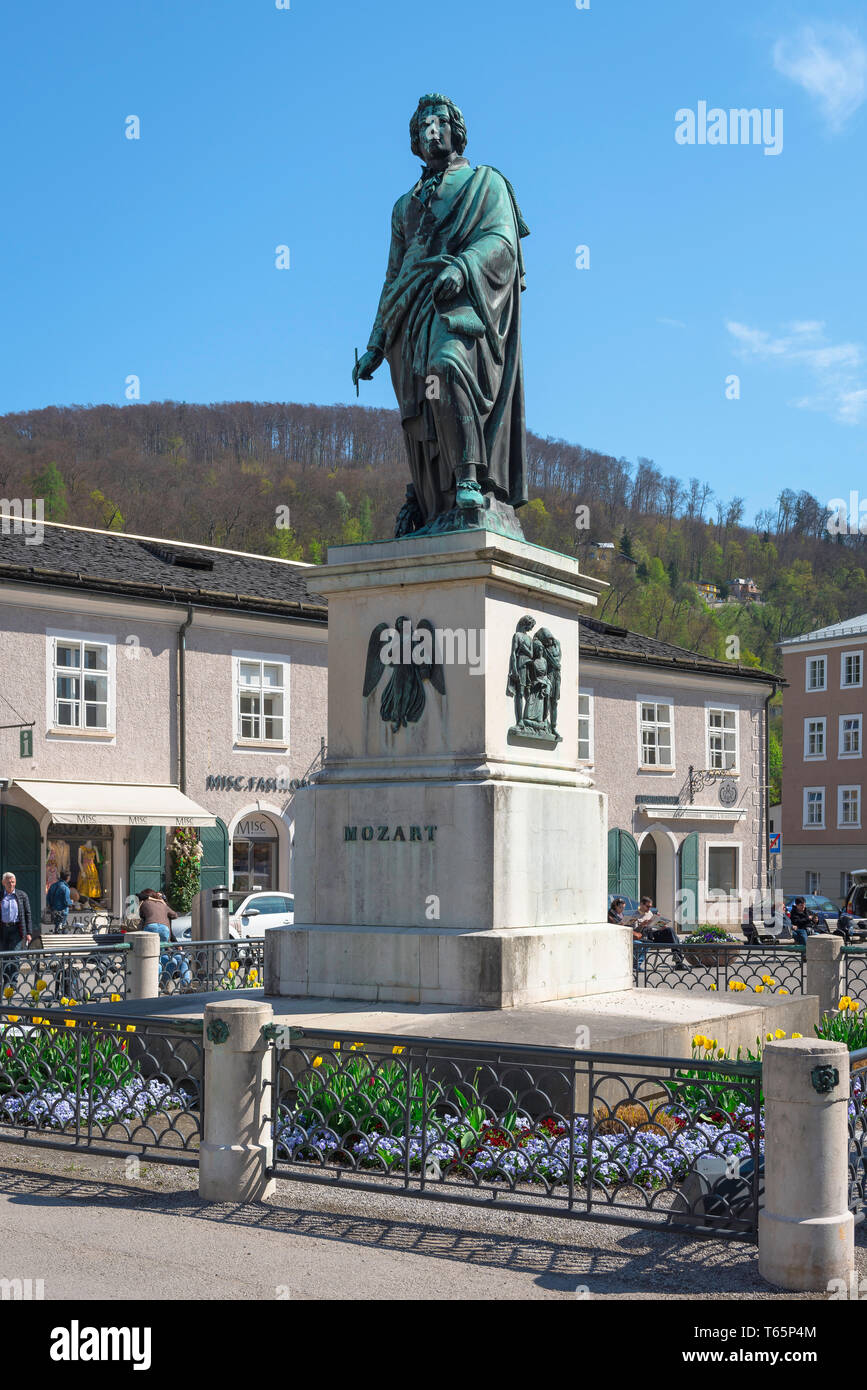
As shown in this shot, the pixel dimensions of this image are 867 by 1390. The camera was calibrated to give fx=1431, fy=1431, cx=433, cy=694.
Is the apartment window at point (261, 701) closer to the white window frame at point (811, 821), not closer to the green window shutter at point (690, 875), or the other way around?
the green window shutter at point (690, 875)

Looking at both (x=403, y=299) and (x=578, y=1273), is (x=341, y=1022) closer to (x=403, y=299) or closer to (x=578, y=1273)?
(x=578, y=1273)

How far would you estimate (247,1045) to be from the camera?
Result: 7273 millimetres

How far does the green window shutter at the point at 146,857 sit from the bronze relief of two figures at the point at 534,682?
70.6ft

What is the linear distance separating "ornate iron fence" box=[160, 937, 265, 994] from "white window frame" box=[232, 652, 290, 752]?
692 inches

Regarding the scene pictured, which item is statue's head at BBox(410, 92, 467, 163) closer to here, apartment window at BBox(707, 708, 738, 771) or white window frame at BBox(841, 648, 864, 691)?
apartment window at BBox(707, 708, 738, 771)

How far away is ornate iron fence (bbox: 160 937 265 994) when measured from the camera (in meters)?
14.7

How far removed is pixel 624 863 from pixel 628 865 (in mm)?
196

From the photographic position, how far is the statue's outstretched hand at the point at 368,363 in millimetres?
11391

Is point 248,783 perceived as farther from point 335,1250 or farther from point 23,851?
point 335,1250

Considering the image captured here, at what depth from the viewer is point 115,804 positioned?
29.9 meters

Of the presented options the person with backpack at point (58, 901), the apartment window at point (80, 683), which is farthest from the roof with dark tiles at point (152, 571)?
the person with backpack at point (58, 901)

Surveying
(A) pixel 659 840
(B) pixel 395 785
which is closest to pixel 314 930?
(B) pixel 395 785

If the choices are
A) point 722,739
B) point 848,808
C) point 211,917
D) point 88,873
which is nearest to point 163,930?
point 211,917

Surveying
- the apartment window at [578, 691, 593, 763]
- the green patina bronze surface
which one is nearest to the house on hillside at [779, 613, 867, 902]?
the apartment window at [578, 691, 593, 763]
